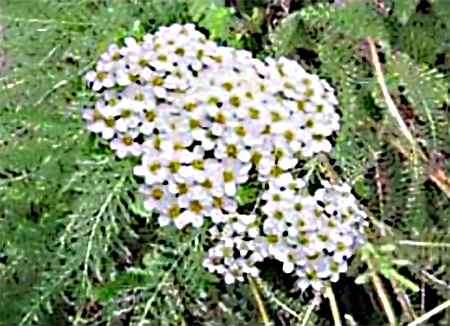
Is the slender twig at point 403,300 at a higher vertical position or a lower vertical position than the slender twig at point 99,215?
higher

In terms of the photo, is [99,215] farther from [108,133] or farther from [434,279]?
[434,279]

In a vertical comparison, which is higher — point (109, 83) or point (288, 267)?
point (109, 83)

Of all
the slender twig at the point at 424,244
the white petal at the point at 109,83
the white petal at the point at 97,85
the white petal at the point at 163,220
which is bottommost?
the white petal at the point at 163,220

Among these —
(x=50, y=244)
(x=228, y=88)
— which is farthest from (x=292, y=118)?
(x=50, y=244)

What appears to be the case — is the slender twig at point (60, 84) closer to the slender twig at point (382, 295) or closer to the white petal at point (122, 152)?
the white petal at point (122, 152)

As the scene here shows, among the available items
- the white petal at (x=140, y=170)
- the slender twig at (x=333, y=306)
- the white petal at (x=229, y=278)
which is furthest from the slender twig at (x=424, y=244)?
the white petal at (x=140, y=170)

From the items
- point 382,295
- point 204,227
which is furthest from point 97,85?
point 382,295

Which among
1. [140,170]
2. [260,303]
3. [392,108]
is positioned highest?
[392,108]
